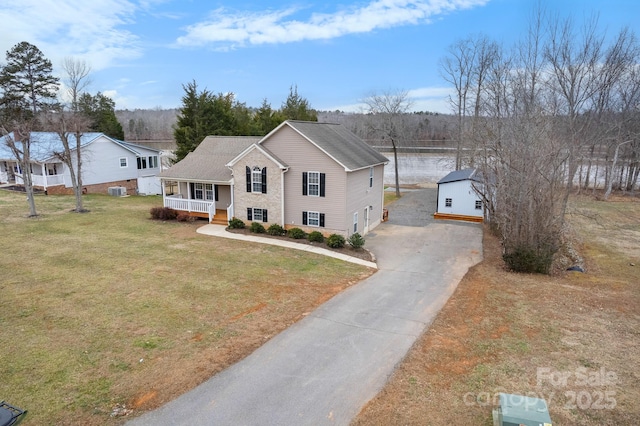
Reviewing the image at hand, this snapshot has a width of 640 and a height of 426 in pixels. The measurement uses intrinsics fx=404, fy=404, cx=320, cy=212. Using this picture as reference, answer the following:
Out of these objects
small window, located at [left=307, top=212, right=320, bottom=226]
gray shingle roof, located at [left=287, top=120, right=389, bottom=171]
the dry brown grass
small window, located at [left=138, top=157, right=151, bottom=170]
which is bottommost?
the dry brown grass

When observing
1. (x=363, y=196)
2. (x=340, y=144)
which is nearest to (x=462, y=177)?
(x=363, y=196)

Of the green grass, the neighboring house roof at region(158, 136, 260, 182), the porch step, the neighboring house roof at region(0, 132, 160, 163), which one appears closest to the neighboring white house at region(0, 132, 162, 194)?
the neighboring house roof at region(0, 132, 160, 163)

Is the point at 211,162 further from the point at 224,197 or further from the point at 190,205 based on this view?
the point at 190,205

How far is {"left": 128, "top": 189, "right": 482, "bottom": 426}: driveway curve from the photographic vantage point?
7.90 meters

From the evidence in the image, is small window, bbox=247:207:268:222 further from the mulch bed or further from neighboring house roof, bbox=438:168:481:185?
neighboring house roof, bbox=438:168:481:185

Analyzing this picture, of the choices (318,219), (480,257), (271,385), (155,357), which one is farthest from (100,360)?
(480,257)

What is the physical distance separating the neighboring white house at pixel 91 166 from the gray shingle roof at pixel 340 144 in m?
18.9

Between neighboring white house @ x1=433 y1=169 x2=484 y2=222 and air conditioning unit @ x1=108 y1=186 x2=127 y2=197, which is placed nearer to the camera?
neighboring white house @ x1=433 y1=169 x2=484 y2=222

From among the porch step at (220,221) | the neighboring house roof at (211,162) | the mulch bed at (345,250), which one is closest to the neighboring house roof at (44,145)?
the neighboring house roof at (211,162)

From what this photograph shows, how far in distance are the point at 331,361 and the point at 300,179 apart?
1393cm

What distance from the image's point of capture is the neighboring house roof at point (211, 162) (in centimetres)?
2628

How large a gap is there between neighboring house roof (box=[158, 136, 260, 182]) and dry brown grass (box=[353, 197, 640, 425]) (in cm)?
1677

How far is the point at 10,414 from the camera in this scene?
7438 millimetres

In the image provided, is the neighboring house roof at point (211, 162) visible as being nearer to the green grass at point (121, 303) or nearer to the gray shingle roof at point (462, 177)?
the green grass at point (121, 303)
